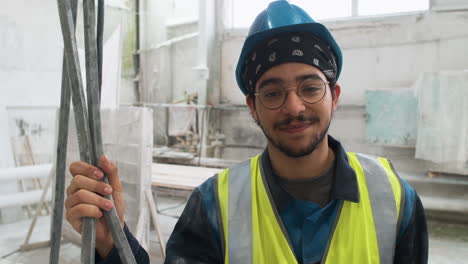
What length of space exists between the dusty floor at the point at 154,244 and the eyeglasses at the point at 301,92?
6.36 feet

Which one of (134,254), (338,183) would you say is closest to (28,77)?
(134,254)

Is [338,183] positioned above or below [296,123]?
below

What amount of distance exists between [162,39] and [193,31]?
0.50 meters

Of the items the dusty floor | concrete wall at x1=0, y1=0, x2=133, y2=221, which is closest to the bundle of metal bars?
the dusty floor

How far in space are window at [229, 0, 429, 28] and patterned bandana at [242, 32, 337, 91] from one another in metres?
2.50

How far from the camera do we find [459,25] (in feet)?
10.3

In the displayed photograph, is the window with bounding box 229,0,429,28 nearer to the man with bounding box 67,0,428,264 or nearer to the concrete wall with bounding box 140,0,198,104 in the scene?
the concrete wall with bounding box 140,0,198,104

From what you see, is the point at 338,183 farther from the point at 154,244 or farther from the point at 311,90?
the point at 154,244

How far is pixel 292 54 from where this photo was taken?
817 millimetres

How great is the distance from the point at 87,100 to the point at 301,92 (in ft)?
1.68

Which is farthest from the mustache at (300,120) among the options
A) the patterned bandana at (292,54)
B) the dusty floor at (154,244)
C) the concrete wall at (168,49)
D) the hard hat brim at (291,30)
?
the concrete wall at (168,49)

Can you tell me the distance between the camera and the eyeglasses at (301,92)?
0.81 m

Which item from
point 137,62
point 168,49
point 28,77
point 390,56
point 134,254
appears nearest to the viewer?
point 134,254

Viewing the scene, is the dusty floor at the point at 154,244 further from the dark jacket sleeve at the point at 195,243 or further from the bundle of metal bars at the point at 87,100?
the bundle of metal bars at the point at 87,100
